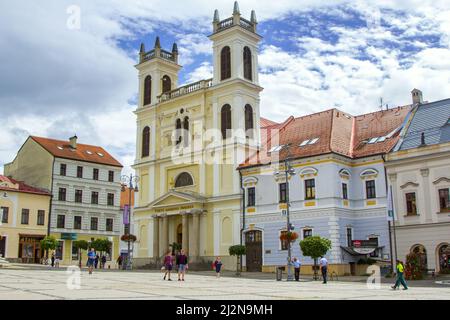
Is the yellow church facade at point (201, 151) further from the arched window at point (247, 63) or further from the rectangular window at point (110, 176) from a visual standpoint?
the rectangular window at point (110, 176)

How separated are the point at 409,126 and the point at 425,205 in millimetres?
6899

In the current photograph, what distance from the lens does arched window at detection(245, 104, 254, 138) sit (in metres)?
48.0

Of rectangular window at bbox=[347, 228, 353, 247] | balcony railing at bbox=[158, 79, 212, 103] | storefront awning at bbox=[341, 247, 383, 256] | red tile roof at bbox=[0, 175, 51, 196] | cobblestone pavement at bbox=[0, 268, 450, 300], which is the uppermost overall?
balcony railing at bbox=[158, 79, 212, 103]

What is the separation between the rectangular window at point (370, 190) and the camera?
133 ft

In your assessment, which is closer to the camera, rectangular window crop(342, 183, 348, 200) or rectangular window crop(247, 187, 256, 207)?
rectangular window crop(342, 183, 348, 200)

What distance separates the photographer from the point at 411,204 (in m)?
38.2

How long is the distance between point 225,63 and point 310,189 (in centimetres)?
1491

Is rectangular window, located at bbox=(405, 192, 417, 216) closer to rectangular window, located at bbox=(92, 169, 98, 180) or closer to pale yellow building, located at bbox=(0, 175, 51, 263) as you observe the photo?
pale yellow building, located at bbox=(0, 175, 51, 263)

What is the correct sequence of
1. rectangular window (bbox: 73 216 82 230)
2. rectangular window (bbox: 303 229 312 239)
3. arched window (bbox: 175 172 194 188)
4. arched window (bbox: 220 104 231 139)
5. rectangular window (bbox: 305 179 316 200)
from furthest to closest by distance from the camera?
rectangular window (bbox: 73 216 82 230), arched window (bbox: 175 172 194 188), arched window (bbox: 220 104 231 139), rectangular window (bbox: 305 179 316 200), rectangular window (bbox: 303 229 312 239)

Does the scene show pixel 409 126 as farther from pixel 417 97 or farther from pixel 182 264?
pixel 182 264

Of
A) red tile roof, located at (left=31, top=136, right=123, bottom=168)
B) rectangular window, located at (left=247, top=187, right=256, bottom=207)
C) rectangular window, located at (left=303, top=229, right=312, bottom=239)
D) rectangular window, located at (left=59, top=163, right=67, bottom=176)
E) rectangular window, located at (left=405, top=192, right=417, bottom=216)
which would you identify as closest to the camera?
rectangular window, located at (left=405, top=192, right=417, bottom=216)

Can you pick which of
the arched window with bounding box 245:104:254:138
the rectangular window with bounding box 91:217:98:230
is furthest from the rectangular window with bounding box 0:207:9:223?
the arched window with bounding box 245:104:254:138

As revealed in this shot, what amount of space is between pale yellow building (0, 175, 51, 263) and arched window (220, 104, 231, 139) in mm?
24763

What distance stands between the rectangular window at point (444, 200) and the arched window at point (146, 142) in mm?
28210
